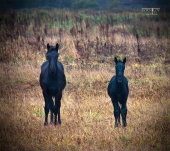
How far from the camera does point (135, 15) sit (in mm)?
24750

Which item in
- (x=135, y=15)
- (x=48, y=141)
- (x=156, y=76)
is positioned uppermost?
(x=135, y=15)

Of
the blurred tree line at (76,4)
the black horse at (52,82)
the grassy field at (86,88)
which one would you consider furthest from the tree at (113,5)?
the black horse at (52,82)

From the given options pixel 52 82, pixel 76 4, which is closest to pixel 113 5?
pixel 76 4

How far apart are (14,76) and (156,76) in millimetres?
4217

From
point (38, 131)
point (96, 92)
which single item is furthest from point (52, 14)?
point (38, 131)

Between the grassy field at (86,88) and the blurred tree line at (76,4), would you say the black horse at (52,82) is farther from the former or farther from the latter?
the blurred tree line at (76,4)

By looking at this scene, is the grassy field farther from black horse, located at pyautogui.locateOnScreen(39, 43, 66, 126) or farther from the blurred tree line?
the blurred tree line

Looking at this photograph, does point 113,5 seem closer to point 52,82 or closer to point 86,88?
point 86,88

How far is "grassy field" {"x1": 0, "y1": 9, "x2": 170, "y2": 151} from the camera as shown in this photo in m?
7.29

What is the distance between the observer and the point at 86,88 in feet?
38.3

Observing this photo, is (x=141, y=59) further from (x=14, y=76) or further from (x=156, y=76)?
(x=14, y=76)

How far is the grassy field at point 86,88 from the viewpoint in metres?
7.29

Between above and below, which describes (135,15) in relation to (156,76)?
above

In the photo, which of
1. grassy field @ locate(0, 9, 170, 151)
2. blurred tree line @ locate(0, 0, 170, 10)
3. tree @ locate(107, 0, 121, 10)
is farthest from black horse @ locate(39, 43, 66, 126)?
tree @ locate(107, 0, 121, 10)
